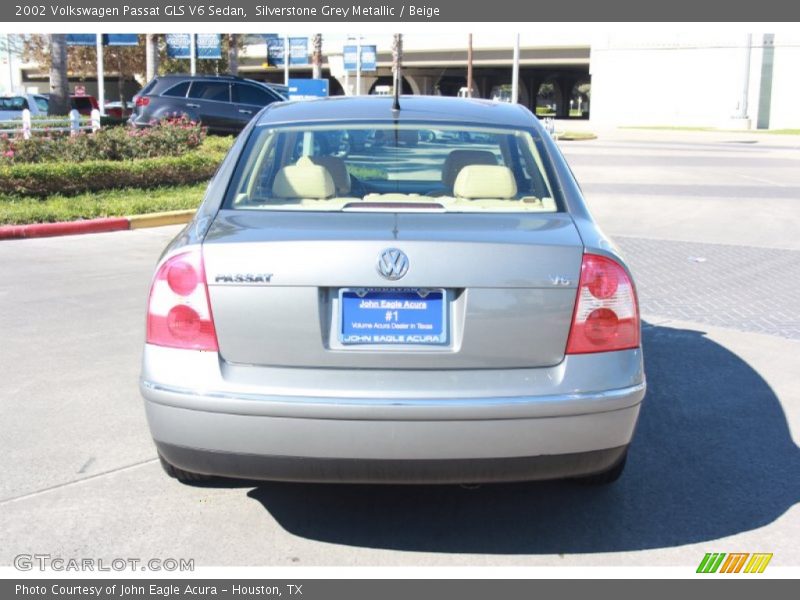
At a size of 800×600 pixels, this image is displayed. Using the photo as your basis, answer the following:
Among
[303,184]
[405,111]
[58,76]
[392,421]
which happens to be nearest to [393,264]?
[392,421]

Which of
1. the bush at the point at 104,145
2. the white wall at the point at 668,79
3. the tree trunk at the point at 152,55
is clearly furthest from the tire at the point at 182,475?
the white wall at the point at 668,79

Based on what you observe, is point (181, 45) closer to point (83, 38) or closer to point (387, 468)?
point (83, 38)

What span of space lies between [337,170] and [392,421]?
1.75 metres

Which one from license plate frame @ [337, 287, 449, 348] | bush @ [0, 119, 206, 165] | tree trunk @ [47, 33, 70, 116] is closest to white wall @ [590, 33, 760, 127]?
tree trunk @ [47, 33, 70, 116]

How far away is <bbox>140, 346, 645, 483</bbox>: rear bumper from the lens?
3383 millimetres

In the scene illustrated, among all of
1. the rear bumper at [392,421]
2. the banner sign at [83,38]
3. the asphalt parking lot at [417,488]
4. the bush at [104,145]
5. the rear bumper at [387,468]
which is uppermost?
the banner sign at [83,38]

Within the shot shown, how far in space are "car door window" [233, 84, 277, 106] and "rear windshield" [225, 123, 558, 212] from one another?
58.0ft

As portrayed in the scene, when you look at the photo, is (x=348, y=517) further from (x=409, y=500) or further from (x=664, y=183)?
(x=664, y=183)

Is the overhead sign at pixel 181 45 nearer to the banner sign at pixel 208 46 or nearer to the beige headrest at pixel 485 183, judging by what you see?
the banner sign at pixel 208 46

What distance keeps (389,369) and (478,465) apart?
0.46 m

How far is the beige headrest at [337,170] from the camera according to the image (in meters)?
4.70

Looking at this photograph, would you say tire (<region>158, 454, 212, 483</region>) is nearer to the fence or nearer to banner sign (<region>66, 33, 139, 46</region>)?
the fence

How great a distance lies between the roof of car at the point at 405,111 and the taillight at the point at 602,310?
50.6 inches

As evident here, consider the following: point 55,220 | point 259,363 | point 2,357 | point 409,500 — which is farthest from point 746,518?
point 55,220
